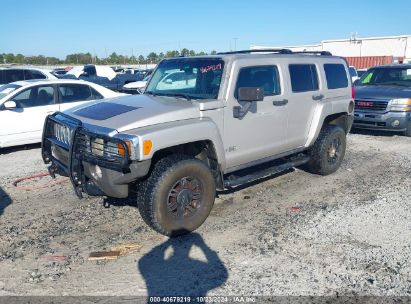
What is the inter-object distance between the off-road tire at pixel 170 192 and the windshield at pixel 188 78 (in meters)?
0.92

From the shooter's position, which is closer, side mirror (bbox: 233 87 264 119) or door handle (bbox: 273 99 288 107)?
side mirror (bbox: 233 87 264 119)

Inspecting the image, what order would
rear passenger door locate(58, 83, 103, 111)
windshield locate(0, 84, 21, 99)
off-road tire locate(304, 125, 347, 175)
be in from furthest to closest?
rear passenger door locate(58, 83, 103, 111) < windshield locate(0, 84, 21, 99) < off-road tire locate(304, 125, 347, 175)

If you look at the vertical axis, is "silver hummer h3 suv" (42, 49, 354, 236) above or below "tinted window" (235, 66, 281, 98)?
below

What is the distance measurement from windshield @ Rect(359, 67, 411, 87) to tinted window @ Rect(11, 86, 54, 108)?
26.5 feet

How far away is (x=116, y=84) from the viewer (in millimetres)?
18234

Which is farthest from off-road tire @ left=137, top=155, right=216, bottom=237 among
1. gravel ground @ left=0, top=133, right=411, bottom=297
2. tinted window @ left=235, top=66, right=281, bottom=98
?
tinted window @ left=235, top=66, right=281, bottom=98

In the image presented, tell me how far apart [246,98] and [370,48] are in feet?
140

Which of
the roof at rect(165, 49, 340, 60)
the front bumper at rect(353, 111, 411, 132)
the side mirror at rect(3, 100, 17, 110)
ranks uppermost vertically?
the roof at rect(165, 49, 340, 60)

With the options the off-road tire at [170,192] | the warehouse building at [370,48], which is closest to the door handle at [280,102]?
the off-road tire at [170,192]

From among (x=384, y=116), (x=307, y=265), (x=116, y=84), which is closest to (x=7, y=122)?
(x=307, y=265)

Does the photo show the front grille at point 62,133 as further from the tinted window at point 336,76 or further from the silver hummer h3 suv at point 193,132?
the tinted window at point 336,76

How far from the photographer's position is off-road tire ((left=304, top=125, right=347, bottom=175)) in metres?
6.12

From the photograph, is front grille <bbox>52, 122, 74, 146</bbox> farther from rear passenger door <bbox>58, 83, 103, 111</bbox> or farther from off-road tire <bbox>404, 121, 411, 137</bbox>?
off-road tire <bbox>404, 121, 411, 137</bbox>

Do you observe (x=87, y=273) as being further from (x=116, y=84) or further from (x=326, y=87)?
(x=116, y=84)
